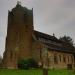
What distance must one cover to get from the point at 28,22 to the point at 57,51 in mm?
11464

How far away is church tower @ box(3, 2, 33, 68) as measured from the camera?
52.6 meters

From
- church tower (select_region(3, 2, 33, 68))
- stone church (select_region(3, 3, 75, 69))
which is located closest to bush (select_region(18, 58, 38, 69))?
stone church (select_region(3, 3, 75, 69))

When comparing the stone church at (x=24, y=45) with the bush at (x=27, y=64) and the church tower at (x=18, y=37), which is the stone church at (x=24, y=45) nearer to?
the church tower at (x=18, y=37)

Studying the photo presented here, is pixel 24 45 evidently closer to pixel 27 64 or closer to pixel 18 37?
pixel 18 37

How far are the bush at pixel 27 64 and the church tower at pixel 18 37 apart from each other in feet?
7.43

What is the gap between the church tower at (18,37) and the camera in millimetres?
52584

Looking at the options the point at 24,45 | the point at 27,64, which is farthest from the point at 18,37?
the point at 27,64

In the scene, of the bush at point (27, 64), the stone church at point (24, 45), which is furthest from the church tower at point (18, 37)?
the bush at point (27, 64)

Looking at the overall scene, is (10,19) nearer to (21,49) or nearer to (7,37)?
(7,37)

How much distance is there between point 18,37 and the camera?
175 feet

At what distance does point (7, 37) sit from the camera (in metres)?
56.1

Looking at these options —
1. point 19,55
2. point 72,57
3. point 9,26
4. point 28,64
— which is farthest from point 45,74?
point 72,57

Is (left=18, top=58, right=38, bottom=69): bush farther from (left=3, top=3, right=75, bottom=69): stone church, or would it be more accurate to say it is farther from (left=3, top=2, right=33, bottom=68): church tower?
(left=3, top=2, right=33, bottom=68): church tower

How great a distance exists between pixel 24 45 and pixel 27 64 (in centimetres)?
706
